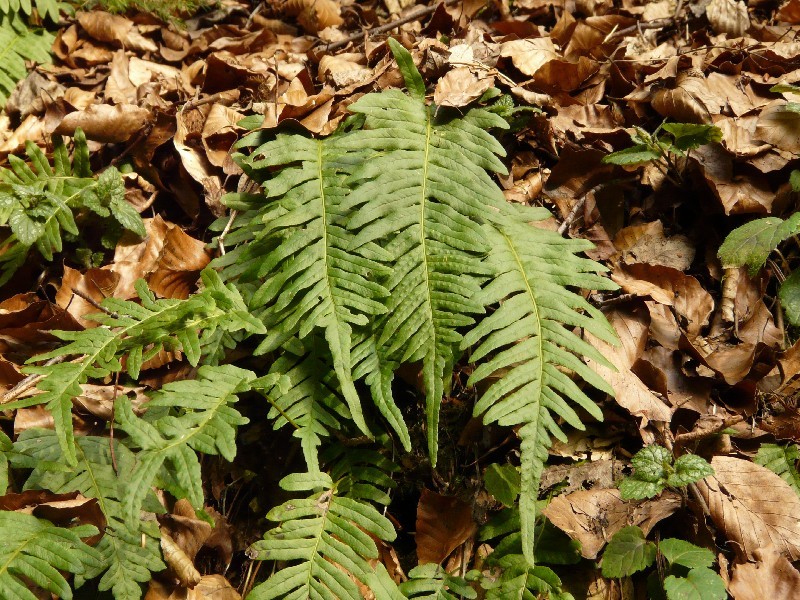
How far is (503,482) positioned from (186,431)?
108cm

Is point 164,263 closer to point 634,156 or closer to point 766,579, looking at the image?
point 634,156

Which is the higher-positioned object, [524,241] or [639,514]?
[524,241]

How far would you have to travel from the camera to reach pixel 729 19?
332 centimetres

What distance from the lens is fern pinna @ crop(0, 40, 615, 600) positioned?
1976mm

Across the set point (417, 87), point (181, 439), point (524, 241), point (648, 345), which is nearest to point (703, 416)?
point (648, 345)

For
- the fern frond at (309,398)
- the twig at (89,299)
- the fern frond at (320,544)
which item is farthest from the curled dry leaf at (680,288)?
the twig at (89,299)

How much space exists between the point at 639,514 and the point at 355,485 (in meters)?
1.02

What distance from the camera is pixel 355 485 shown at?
2270 mm

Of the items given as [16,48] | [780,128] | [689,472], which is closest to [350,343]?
[689,472]

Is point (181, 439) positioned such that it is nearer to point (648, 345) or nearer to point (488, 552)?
point (488, 552)

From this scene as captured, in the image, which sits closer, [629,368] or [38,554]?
[38,554]

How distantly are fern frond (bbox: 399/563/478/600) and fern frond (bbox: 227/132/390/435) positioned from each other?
55 centimetres

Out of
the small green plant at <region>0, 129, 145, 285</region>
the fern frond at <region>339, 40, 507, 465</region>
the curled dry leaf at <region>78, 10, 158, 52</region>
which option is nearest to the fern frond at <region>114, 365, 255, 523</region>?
the fern frond at <region>339, 40, 507, 465</region>

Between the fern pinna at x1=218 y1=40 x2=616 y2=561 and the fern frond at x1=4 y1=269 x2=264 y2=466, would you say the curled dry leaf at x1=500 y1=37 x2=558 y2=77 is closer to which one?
the fern pinna at x1=218 y1=40 x2=616 y2=561
